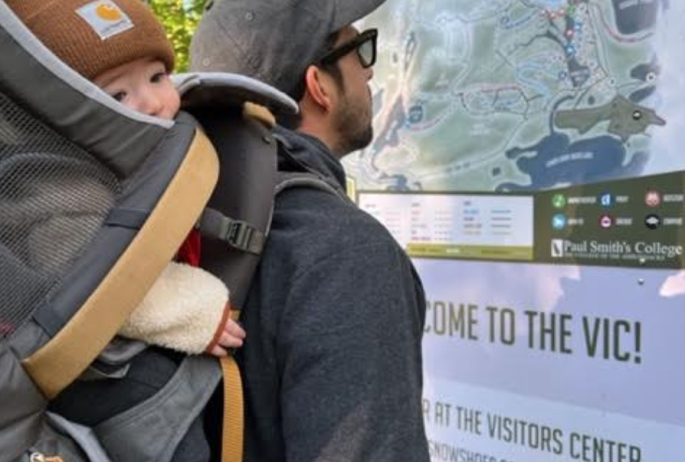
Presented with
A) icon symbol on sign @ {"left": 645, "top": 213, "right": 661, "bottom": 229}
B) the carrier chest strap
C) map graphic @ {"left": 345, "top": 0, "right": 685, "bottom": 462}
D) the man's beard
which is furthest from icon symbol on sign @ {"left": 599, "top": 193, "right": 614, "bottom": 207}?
the carrier chest strap

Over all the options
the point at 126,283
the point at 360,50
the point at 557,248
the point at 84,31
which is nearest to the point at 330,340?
the point at 126,283

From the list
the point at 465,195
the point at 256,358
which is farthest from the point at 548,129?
the point at 256,358

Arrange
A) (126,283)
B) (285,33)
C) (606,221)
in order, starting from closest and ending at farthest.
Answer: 1. (126,283)
2. (285,33)
3. (606,221)

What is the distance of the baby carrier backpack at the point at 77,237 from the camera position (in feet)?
3.83

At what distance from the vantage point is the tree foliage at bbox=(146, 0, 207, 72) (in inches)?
246

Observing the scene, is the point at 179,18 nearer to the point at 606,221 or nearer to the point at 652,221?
the point at 606,221

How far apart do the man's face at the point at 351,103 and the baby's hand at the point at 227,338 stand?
671 millimetres

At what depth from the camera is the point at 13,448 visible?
1.14m

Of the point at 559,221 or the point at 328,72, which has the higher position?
the point at 328,72

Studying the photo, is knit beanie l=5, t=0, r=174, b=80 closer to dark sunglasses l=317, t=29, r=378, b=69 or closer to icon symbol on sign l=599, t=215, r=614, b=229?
dark sunglasses l=317, t=29, r=378, b=69

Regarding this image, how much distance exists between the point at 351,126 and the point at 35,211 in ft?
2.84

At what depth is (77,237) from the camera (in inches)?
48.4

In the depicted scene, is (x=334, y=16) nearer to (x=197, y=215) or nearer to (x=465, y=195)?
(x=197, y=215)

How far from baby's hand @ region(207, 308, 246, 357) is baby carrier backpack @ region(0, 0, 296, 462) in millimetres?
33
